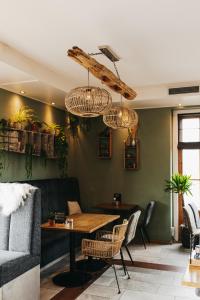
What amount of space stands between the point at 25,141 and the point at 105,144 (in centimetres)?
224

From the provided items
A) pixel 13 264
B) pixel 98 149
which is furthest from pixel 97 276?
pixel 98 149

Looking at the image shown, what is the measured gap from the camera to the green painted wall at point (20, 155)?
17.6 feet

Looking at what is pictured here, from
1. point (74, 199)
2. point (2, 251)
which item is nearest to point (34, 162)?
point (74, 199)

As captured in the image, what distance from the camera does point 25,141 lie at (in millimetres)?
5645

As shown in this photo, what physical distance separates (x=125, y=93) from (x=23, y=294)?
10.4ft

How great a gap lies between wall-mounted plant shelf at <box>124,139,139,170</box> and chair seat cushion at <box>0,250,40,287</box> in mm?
3784

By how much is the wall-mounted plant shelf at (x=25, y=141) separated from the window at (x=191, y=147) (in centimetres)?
276

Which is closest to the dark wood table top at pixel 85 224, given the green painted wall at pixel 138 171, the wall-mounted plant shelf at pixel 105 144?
the green painted wall at pixel 138 171

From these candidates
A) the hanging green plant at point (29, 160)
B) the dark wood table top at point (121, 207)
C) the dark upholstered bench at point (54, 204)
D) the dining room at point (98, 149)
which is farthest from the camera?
the dark wood table top at point (121, 207)

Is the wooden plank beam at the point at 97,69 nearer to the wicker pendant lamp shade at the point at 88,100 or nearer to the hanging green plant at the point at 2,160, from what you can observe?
the wicker pendant lamp shade at the point at 88,100

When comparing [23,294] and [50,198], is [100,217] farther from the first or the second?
[23,294]

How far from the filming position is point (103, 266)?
5051 millimetres

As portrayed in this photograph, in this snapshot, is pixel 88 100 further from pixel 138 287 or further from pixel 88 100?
pixel 138 287

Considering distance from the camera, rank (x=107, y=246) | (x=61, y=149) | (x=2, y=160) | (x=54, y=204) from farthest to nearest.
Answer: (x=61, y=149) < (x=54, y=204) < (x=2, y=160) < (x=107, y=246)
